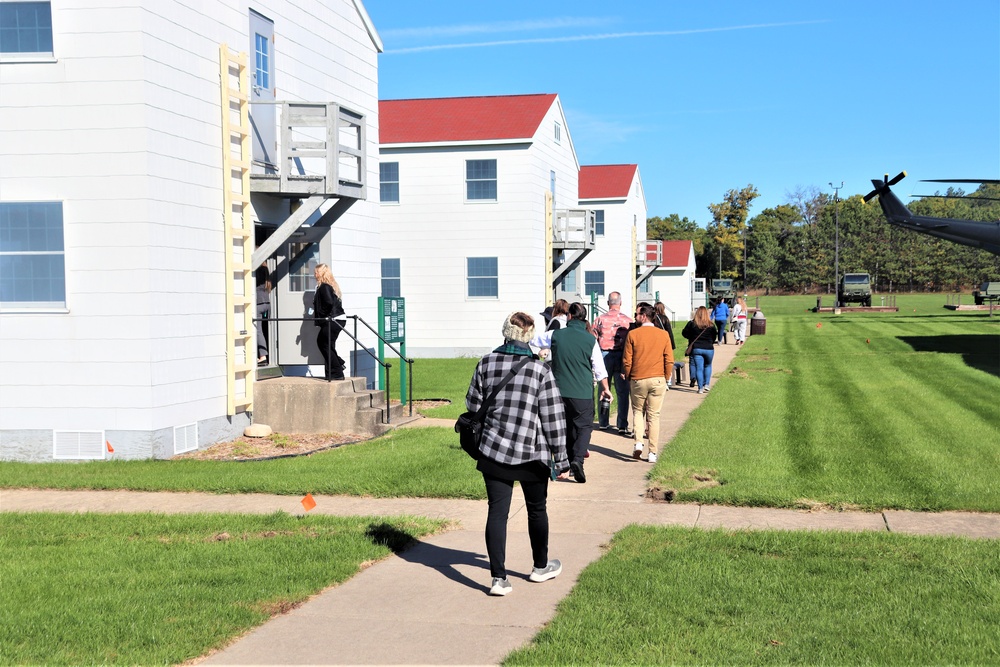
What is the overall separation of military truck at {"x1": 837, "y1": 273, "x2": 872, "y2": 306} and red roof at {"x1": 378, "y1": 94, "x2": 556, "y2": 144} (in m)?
44.4

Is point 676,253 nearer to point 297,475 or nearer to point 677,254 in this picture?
point 677,254

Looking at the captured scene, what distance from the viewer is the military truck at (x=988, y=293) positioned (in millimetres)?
68875

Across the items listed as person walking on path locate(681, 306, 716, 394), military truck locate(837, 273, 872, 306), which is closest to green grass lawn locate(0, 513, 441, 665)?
person walking on path locate(681, 306, 716, 394)

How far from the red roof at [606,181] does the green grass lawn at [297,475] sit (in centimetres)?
3495

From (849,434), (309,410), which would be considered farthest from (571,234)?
(309,410)

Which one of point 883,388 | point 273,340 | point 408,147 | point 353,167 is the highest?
point 408,147

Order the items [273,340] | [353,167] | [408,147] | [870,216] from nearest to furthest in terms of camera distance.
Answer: [273,340], [353,167], [408,147], [870,216]

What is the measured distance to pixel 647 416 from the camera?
13289 mm

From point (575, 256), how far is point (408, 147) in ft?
21.9

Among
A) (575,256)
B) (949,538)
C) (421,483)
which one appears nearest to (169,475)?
(421,483)

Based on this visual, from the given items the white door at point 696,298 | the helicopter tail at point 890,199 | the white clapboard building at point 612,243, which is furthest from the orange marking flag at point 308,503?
the white door at point 696,298

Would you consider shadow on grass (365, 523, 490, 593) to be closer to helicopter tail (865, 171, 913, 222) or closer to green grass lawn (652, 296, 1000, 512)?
green grass lawn (652, 296, 1000, 512)

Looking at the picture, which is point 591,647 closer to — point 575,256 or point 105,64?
point 105,64

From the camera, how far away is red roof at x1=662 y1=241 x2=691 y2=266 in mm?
66938
